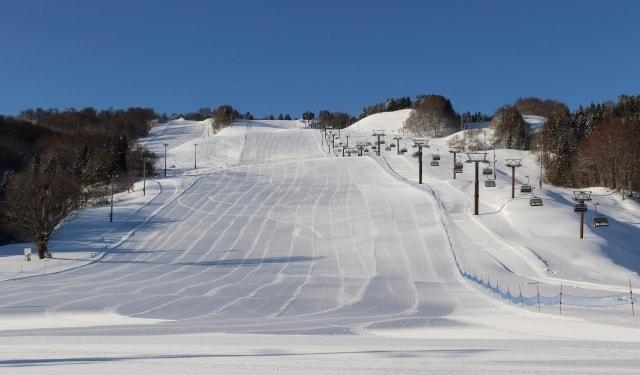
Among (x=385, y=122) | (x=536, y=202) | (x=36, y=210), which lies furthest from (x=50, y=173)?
(x=385, y=122)

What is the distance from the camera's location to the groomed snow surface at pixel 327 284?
10.9 metres

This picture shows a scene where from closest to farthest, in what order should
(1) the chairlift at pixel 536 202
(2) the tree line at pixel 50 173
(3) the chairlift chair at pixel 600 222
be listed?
(2) the tree line at pixel 50 173 → (3) the chairlift chair at pixel 600 222 → (1) the chairlift at pixel 536 202

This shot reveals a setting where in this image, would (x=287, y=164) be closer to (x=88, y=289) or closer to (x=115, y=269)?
(x=115, y=269)

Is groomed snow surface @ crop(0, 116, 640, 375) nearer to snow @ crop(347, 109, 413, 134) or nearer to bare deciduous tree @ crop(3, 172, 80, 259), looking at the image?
bare deciduous tree @ crop(3, 172, 80, 259)

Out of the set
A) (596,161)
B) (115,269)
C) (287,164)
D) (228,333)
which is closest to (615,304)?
(228,333)

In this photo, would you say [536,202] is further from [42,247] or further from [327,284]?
[42,247]

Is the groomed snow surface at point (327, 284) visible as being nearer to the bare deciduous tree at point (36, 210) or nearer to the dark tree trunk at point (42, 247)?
the dark tree trunk at point (42, 247)

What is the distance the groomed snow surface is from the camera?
10.9 metres

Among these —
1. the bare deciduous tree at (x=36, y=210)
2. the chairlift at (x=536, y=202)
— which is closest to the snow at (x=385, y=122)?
the chairlift at (x=536, y=202)

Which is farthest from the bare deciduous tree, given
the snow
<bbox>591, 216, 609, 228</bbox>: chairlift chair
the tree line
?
the snow

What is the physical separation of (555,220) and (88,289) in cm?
3310

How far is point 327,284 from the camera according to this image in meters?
30.0

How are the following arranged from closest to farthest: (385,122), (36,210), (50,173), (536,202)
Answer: (36,210), (536,202), (50,173), (385,122)

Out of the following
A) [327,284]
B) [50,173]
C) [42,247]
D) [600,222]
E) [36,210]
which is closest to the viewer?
[327,284]
